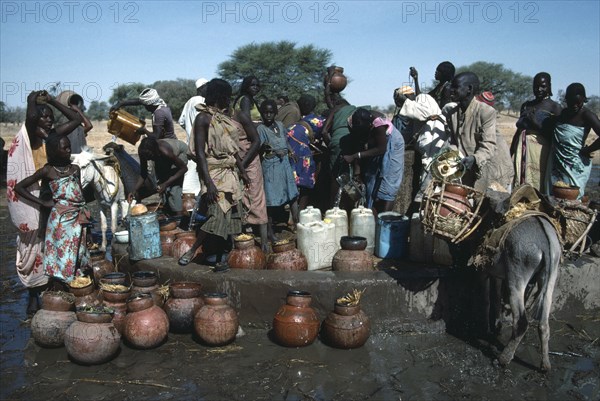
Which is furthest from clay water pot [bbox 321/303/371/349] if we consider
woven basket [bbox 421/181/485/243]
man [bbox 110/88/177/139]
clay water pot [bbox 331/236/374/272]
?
man [bbox 110/88/177/139]

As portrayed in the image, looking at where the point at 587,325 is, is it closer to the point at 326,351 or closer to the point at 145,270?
the point at 326,351

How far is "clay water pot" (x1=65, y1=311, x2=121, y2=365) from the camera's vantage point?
4.72 metres

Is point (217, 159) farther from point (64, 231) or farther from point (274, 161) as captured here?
point (64, 231)

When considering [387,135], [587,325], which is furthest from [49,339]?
[587,325]

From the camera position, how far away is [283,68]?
111 ft

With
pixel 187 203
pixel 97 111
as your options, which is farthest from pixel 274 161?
pixel 97 111

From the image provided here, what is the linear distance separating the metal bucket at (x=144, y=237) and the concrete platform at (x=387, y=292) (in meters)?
0.89

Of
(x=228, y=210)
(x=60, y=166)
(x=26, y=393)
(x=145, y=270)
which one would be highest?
(x=60, y=166)

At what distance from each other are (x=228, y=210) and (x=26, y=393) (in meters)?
2.46

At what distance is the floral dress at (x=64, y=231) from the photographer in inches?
219

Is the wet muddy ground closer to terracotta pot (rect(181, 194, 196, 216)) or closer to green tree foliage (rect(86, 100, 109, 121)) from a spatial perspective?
terracotta pot (rect(181, 194, 196, 216))

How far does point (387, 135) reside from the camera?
664cm

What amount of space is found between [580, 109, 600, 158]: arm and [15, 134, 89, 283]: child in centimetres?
538

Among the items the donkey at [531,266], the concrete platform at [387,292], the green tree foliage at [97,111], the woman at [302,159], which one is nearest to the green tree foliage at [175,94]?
the green tree foliage at [97,111]
